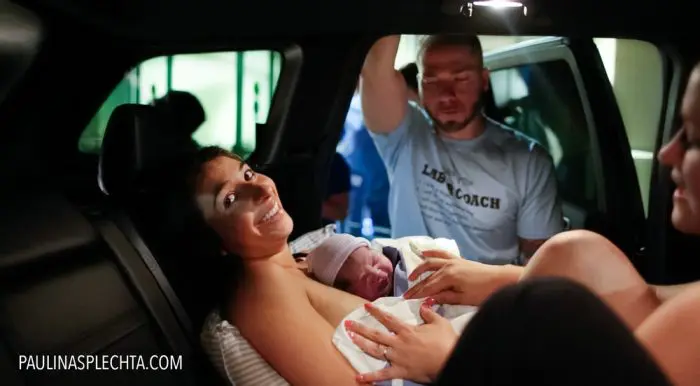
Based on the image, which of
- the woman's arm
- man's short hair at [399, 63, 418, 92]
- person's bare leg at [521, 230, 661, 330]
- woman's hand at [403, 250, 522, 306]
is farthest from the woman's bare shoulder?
man's short hair at [399, 63, 418, 92]

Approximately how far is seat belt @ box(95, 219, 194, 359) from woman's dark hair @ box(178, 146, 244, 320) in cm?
8

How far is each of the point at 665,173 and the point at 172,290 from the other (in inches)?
37.1

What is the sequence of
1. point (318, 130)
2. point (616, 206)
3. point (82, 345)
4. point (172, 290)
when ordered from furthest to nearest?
1. point (616, 206)
2. point (318, 130)
3. point (172, 290)
4. point (82, 345)

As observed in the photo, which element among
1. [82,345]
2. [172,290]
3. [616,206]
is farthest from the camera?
Result: [616,206]

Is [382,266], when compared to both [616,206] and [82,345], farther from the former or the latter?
[616,206]

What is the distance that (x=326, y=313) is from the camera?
109 cm

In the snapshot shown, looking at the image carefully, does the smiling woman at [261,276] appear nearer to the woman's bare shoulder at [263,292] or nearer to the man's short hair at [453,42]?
the woman's bare shoulder at [263,292]

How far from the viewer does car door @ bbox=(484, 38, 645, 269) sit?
1.55 meters

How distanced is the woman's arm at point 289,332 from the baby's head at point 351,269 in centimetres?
7

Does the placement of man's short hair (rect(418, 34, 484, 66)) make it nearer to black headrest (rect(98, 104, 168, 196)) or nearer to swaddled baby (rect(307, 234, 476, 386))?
swaddled baby (rect(307, 234, 476, 386))

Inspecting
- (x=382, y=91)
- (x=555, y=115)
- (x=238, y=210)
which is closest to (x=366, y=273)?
(x=238, y=210)

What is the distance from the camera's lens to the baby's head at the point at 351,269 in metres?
1.16

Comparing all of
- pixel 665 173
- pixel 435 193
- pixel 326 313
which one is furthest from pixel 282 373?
pixel 665 173

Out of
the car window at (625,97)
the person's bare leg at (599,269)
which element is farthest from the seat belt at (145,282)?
the car window at (625,97)
